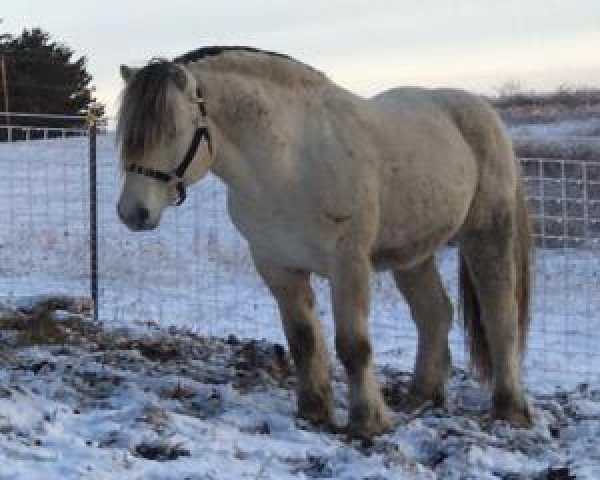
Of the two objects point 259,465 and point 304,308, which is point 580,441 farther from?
point 259,465

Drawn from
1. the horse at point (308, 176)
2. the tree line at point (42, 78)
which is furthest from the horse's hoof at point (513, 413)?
the tree line at point (42, 78)

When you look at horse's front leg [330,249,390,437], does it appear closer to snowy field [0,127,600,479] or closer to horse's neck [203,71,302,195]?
snowy field [0,127,600,479]

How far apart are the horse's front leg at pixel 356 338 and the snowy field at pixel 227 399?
0.52ft

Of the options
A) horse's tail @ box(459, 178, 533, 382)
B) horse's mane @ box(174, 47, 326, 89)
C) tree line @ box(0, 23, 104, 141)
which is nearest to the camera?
horse's mane @ box(174, 47, 326, 89)

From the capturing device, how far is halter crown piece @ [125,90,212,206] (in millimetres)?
4963

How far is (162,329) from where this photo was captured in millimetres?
8102

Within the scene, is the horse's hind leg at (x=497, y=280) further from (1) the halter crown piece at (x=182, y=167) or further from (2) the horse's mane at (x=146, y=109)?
(2) the horse's mane at (x=146, y=109)

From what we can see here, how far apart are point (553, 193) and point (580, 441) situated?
33.6 feet

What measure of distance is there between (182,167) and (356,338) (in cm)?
117

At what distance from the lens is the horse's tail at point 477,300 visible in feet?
22.0

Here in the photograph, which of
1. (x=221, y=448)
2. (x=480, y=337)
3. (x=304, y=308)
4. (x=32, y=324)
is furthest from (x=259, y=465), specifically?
(x=32, y=324)

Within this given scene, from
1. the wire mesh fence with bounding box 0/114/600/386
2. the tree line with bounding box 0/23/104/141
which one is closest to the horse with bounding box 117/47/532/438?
the wire mesh fence with bounding box 0/114/600/386

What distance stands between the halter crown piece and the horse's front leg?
2.64ft

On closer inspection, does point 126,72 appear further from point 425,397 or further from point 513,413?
point 513,413
